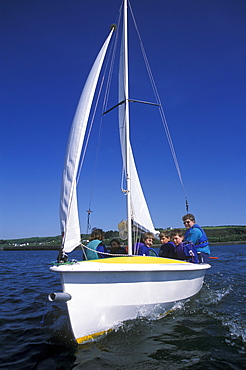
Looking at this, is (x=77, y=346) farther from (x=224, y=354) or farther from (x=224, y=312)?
(x=224, y=312)

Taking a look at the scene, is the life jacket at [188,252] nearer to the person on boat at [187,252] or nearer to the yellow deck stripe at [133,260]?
the person on boat at [187,252]

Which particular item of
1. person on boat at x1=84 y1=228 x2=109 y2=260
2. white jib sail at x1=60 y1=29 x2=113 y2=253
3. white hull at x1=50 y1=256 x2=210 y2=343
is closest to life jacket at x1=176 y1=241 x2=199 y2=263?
white hull at x1=50 y1=256 x2=210 y2=343

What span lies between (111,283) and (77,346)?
1.22 m

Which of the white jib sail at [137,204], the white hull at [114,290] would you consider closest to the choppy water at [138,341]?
the white hull at [114,290]

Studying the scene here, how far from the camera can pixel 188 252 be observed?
768 centimetres

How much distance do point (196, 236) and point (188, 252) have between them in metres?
0.70

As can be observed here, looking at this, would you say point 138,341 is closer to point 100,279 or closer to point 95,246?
point 100,279

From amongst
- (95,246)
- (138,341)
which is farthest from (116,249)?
(138,341)

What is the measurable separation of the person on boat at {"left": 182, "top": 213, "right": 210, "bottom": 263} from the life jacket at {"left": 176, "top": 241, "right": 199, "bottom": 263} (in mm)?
338

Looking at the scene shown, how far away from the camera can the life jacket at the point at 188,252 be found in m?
7.70

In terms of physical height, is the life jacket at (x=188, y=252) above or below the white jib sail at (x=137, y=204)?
below

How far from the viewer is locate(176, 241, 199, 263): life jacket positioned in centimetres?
770

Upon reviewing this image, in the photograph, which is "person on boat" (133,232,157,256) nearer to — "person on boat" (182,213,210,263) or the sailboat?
the sailboat

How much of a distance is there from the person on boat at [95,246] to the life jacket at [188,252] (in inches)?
90.2
